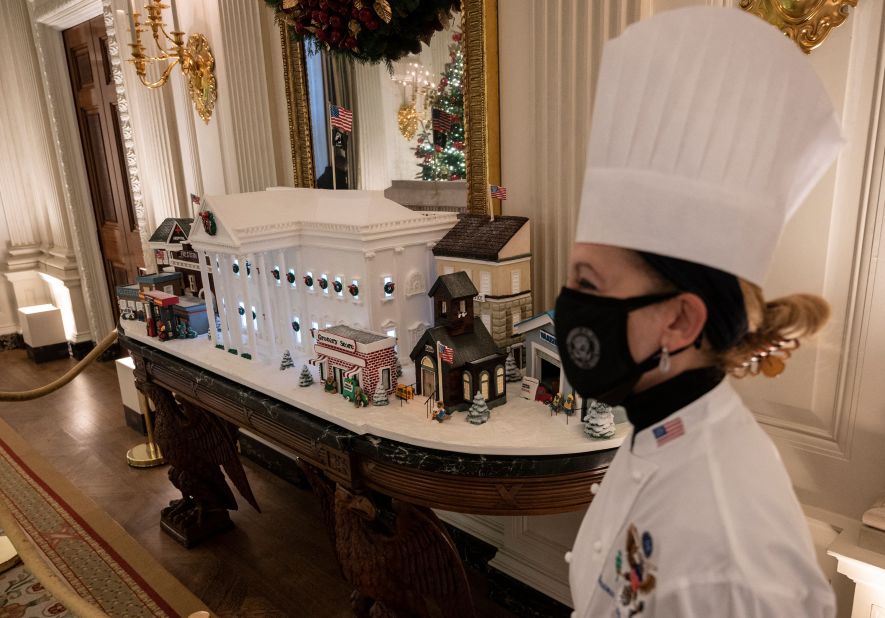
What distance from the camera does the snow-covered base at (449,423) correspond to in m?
1.81

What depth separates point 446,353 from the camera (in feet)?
6.58

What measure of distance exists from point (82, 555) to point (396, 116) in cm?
278

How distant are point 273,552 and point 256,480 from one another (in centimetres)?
84

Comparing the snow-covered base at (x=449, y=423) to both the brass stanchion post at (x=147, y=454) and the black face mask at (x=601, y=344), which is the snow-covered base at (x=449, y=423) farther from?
the brass stanchion post at (x=147, y=454)

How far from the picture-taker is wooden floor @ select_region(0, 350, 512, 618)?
2.87 m

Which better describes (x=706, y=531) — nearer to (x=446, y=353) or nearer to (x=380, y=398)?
(x=446, y=353)

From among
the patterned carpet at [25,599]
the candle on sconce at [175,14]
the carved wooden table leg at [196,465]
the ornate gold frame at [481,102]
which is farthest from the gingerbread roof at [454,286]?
the candle on sconce at [175,14]

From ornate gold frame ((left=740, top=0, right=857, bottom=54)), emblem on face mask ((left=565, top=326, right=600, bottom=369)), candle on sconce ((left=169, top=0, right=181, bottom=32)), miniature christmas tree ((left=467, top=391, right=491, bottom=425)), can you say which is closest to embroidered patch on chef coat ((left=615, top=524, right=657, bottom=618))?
emblem on face mask ((left=565, top=326, right=600, bottom=369))

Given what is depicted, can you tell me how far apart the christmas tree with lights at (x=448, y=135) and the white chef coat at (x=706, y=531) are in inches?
71.3

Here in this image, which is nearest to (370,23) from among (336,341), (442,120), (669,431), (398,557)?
(442,120)

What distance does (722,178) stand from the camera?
0.81 meters

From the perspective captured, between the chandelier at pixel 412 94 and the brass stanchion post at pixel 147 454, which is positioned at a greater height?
the chandelier at pixel 412 94

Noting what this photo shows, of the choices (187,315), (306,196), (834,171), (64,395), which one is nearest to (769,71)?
(834,171)

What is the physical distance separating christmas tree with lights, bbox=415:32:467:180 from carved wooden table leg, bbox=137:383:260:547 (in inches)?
62.2
